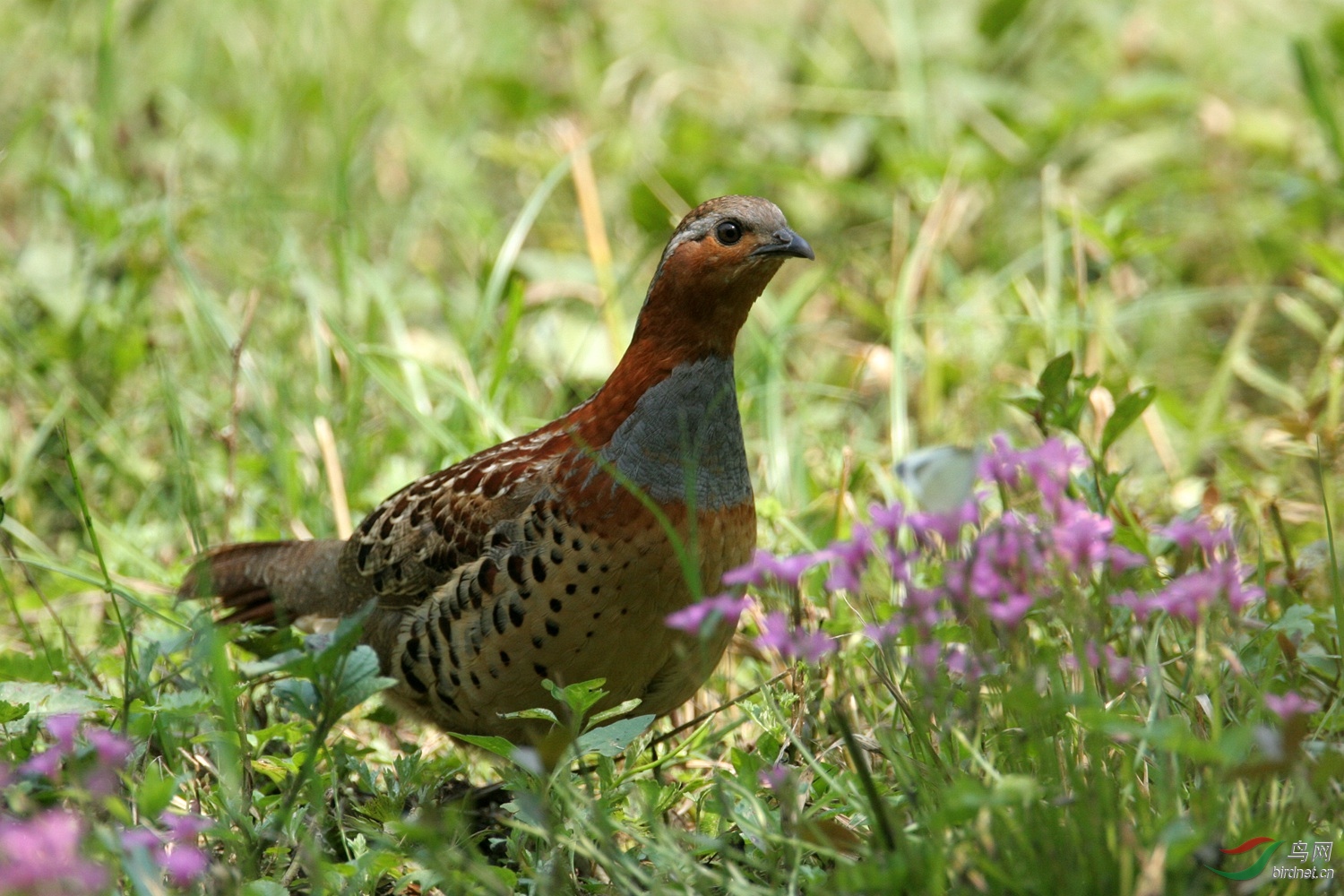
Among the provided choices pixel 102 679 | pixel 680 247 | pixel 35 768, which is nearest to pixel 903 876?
pixel 35 768

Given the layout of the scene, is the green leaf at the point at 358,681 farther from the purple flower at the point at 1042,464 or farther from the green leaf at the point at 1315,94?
the green leaf at the point at 1315,94

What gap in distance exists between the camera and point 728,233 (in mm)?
3100

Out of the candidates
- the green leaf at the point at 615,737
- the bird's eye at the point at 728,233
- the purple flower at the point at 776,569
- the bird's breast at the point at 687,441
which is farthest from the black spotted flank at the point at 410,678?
the purple flower at the point at 776,569

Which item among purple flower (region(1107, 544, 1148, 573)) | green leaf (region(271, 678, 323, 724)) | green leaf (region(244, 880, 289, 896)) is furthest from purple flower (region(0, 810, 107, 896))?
purple flower (region(1107, 544, 1148, 573))

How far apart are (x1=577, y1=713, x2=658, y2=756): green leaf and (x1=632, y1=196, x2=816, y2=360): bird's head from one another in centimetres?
98

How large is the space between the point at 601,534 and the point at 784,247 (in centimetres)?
79

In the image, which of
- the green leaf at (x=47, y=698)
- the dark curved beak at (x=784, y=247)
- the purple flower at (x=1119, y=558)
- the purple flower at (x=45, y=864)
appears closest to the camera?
the purple flower at (x=45, y=864)

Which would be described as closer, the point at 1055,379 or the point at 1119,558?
the point at 1119,558

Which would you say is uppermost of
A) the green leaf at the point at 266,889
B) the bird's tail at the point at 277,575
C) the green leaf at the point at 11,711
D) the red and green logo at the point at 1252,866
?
the bird's tail at the point at 277,575

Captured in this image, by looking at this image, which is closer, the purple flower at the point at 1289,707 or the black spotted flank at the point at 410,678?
the purple flower at the point at 1289,707

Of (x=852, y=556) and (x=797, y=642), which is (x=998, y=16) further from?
(x=797, y=642)

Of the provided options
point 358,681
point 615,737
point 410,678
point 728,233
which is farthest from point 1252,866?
point 410,678

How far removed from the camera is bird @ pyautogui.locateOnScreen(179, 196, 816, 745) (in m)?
2.86

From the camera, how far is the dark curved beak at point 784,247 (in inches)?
121
